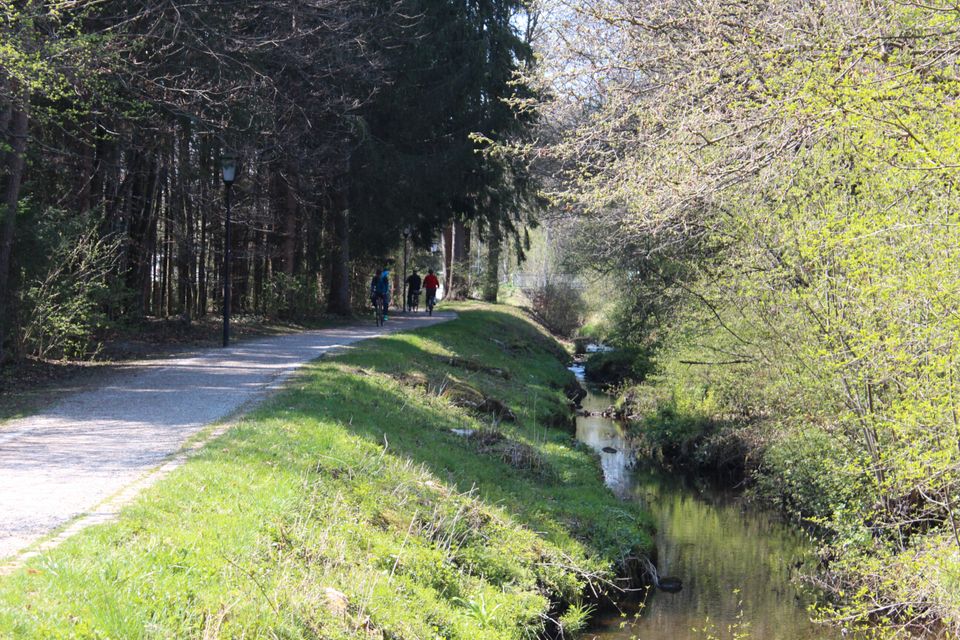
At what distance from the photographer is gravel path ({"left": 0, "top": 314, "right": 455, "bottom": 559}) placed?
723cm

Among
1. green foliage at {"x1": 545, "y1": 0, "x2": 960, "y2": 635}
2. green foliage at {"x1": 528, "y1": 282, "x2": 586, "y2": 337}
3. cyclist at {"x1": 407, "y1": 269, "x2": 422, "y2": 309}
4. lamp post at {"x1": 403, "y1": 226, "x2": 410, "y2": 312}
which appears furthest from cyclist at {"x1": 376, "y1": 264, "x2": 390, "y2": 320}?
green foliage at {"x1": 528, "y1": 282, "x2": 586, "y2": 337}

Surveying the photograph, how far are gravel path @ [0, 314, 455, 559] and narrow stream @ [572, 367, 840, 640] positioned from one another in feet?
17.2

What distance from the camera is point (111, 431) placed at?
10422 millimetres

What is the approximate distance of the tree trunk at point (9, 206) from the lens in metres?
14.4

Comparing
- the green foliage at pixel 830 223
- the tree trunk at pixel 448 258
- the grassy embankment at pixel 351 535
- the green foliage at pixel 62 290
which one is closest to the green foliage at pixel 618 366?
the green foliage at pixel 830 223

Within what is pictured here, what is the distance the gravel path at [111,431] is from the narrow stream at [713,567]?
524cm

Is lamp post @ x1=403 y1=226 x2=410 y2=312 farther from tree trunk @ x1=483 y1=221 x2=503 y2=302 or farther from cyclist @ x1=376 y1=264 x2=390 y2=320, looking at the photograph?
cyclist @ x1=376 y1=264 x2=390 y2=320

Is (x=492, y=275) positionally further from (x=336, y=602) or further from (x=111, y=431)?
(x=336, y=602)

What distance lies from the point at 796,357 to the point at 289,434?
273 inches

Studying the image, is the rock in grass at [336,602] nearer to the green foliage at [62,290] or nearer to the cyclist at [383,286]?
the green foliage at [62,290]

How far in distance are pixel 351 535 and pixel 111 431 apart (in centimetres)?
364

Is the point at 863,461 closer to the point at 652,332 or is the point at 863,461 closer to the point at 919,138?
the point at 919,138

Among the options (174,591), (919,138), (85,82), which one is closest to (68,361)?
(85,82)

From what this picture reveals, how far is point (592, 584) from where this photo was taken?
1037 centimetres
